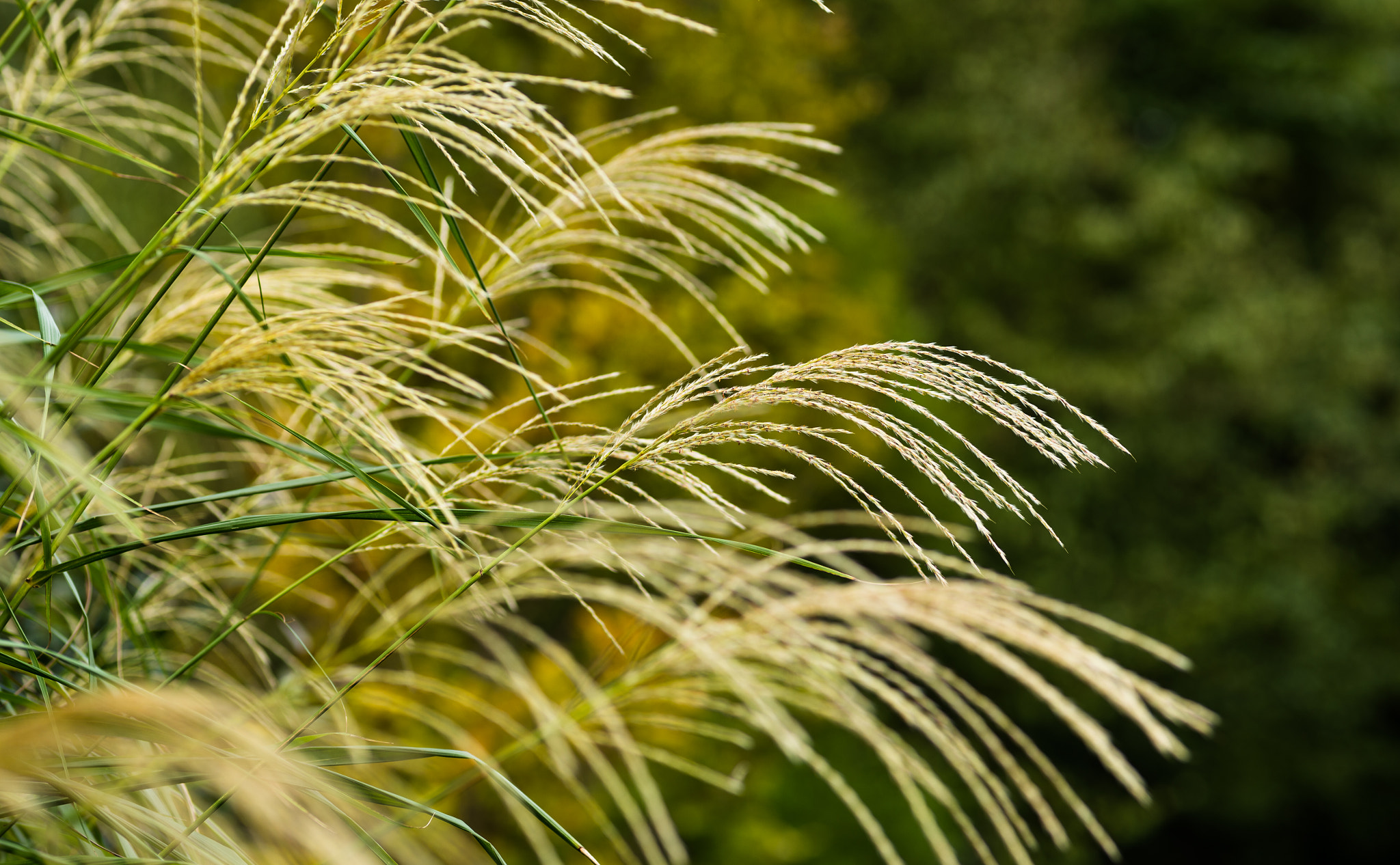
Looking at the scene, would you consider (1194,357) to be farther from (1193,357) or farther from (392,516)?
(392,516)

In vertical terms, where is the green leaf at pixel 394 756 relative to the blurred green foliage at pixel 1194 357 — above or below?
below

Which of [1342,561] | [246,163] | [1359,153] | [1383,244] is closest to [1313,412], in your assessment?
[1342,561]

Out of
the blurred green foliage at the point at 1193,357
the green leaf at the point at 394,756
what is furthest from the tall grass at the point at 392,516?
the blurred green foliage at the point at 1193,357

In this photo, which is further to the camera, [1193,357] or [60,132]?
[1193,357]

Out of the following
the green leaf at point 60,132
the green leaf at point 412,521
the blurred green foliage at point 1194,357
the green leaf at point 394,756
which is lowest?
the green leaf at point 394,756

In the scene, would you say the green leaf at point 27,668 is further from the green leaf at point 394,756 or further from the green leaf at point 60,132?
the green leaf at point 60,132

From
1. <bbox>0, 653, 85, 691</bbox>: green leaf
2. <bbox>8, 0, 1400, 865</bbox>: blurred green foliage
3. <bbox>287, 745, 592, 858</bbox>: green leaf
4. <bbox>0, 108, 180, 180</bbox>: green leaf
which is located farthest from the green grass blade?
<bbox>8, 0, 1400, 865</bbox>: blurred green foliage

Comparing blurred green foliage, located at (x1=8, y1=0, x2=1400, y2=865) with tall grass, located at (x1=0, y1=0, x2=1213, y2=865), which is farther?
blurred green foliage, located at (x1=8, y1=0, x2=1400, y2=865)

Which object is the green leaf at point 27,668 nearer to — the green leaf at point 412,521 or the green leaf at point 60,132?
the green leaf at point 412,521

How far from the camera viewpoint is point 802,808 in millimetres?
3910

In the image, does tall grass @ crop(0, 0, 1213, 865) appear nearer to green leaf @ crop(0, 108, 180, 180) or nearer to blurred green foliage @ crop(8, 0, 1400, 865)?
green leaf @ crop(0, 108, 180, 180)

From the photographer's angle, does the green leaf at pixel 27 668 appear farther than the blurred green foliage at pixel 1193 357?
No

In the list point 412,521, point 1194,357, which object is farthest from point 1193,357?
point 412,521

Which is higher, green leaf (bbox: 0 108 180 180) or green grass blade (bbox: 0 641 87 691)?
green leaf (bbox: 0 108 180 180)
